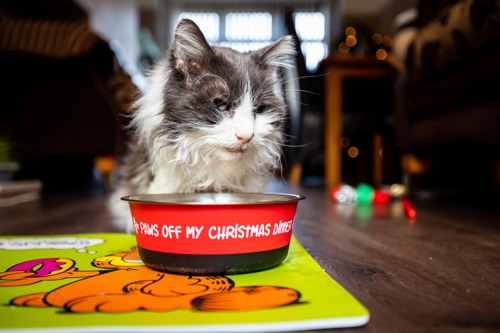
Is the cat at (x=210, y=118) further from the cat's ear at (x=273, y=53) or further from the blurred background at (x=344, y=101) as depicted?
the blurred background at (x=344, y=101)

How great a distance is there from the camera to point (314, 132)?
406cm

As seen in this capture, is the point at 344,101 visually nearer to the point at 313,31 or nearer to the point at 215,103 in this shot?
the point at 215,103

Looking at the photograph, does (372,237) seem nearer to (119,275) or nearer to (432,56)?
(119,275)

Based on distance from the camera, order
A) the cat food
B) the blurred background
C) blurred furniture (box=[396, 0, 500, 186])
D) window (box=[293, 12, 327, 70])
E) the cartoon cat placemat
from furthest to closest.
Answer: window (box=[293, 12, 327, 70])
the blurred background
blurred furniture (box=[396, 0, 500, 186])
the cat food
the cartoon cat placemat

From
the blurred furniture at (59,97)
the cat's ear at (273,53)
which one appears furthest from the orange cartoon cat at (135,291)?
the blurred furniture at (59,97)

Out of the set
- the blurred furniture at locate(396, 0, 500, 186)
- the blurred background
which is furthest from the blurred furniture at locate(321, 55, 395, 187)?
the blurred furniture at locate(396, 0, 500, 186)

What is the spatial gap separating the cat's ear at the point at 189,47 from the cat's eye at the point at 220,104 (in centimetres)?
11

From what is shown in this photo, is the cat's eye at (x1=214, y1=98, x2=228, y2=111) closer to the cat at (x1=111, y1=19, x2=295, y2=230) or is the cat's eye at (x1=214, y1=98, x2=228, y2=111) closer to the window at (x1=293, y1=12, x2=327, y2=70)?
the cat at (x1=111, y1=19, x2=295, y2=230)

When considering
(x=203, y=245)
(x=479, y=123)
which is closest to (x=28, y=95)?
(x=203, y=245)

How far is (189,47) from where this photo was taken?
915mm

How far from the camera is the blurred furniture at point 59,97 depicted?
2.26m

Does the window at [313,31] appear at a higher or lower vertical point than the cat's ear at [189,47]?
higher

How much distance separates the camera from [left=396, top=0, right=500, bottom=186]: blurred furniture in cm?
145

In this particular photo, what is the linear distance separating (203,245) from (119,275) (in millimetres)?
167
